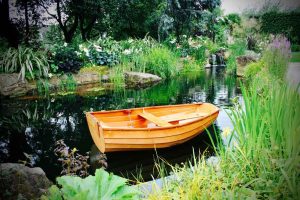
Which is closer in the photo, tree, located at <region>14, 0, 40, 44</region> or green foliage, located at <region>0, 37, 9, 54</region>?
green foliage, located at <region>0, 37, 9, 54</region>

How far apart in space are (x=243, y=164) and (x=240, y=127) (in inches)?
14.3

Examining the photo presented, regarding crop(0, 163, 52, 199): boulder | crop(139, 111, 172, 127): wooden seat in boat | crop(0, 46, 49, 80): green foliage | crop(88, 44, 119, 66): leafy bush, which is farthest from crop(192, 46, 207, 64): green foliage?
crop(0, 163, 52, 199): boulder

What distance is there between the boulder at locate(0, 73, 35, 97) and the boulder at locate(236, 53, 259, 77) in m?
7.37

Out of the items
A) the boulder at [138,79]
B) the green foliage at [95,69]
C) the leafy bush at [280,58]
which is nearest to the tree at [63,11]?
the green foliage at [95,69]

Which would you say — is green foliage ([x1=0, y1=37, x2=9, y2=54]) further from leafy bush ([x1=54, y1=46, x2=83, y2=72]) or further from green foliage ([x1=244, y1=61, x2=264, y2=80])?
green foliage ([x1=244, y1=61, x2=264, y2=80])

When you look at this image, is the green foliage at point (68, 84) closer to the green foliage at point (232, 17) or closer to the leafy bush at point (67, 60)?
the leafy bush at point (67, 60)

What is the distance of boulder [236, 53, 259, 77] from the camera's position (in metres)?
11.5

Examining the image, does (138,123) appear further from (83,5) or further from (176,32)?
(176,32)

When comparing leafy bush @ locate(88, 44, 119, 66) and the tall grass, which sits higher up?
leafy bush @ locate(88, 44, 119, 66)

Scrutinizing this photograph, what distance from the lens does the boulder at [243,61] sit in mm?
11523

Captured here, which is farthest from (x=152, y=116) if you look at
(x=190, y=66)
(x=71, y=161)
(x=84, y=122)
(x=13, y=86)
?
(x=190, y=66)

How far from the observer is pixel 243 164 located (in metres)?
2.42

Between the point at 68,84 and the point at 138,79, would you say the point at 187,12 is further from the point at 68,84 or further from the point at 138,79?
the point at 68,84

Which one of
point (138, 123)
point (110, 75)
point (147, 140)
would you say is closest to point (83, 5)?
point (110, 75)
